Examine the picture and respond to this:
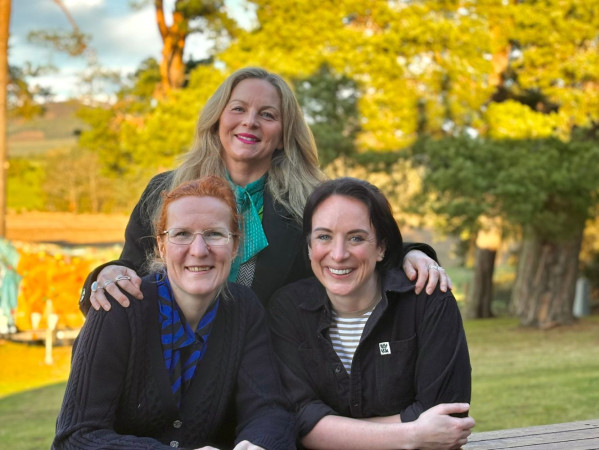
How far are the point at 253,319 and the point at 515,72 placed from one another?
14.5m

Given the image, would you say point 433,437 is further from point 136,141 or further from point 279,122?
point 136,141

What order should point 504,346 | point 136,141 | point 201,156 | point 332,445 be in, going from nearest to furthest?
point 332,445
point 201,156
point 504,346
point 136,141

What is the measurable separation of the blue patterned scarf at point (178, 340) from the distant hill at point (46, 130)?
16426 mm

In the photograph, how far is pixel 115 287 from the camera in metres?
2.56

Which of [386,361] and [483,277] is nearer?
[386,361]

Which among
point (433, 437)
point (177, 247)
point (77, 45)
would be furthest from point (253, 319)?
point (77, 45)

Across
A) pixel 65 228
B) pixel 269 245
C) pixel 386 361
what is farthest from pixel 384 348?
pixel 65 228

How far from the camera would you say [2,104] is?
46.1 feet

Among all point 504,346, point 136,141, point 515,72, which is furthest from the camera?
point 136,141

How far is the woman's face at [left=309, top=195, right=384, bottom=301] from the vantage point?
2.73m

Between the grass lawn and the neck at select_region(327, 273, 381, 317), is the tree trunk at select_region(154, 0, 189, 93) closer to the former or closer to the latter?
the grass lawn

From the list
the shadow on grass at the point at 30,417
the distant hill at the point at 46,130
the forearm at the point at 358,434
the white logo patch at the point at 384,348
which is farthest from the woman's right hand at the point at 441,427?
the distant hill at the point at 46,130

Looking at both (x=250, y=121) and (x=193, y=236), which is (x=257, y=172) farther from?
(x=193, y=236)

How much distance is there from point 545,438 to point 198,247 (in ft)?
6.10
